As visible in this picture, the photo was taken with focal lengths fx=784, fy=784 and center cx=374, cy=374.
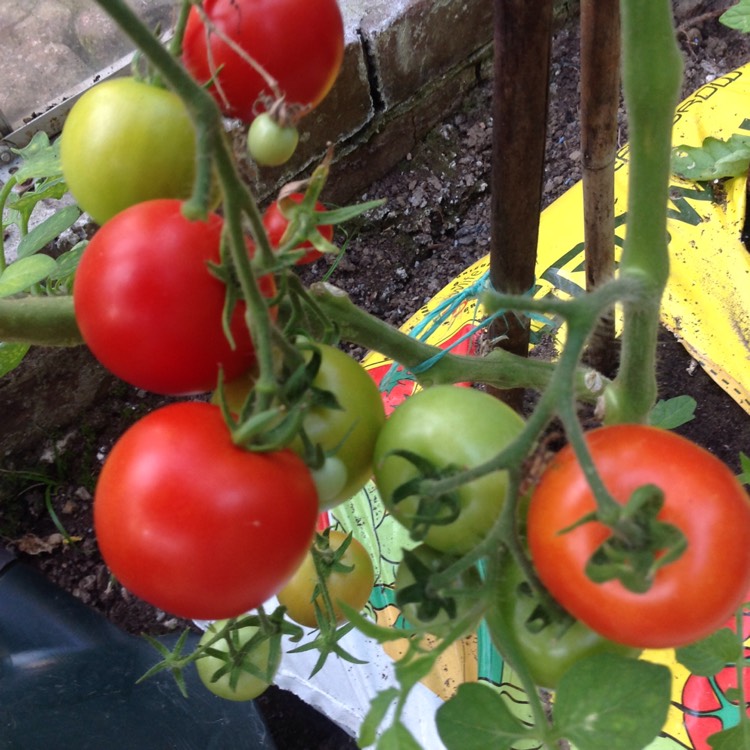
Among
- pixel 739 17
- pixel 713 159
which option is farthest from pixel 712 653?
pixel 713 159

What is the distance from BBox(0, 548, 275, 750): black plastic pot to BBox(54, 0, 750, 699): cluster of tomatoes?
0.87 m

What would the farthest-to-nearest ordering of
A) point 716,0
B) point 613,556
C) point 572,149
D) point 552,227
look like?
point 716,0 < point 572,149 < point 552,227 < point 613,556

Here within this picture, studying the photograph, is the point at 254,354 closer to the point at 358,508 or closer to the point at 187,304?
the point at 187,304

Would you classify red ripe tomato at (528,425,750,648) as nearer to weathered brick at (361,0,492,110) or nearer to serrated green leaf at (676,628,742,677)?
serrated green leaf at (676,628,742,677)

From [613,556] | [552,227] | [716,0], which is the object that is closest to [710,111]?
[552,227]

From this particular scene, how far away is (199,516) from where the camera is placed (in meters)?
0.35

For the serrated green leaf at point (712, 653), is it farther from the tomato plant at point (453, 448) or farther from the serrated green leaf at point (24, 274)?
the serrated green leaf at point (24, 274)

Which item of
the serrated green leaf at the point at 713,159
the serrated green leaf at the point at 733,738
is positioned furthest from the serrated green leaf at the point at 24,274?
the serrated green leaf at the point at 713,159

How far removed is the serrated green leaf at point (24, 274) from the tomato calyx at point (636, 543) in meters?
0.41

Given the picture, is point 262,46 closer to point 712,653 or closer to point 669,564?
point 669,564

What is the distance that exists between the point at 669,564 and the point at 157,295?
0.83ft

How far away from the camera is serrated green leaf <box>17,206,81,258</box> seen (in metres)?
0.63

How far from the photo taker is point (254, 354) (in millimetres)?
399

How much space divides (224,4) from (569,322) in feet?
0.84
